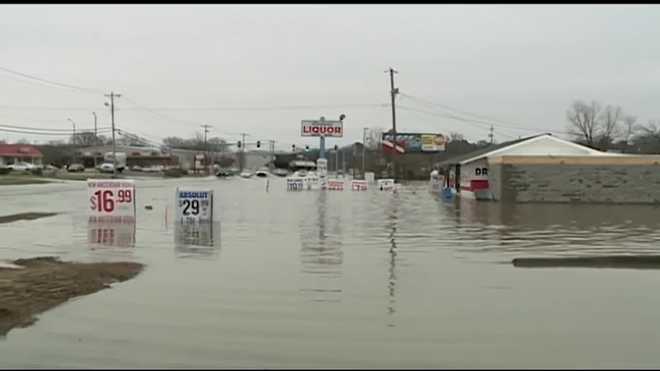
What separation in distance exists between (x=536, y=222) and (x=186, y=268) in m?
14.0

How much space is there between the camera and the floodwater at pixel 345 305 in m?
6.89

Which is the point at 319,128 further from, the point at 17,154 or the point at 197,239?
the point at 17,154

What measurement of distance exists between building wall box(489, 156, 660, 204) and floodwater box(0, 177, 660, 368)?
17782 mm

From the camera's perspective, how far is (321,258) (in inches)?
540

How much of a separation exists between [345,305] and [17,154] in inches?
5109

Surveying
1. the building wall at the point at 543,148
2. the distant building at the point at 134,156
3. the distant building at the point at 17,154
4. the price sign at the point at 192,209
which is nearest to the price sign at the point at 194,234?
the price sign at the point at 192,209

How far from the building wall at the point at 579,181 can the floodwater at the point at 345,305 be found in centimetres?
1778

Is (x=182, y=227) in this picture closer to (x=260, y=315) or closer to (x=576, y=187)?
(x=260, y=315)

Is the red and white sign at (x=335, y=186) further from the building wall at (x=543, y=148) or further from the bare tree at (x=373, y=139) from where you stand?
the bare tree at (x=373, y=139)

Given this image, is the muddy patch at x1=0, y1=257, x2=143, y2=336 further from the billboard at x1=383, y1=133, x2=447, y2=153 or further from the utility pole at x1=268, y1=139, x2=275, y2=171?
the utility pole at x1=268, y1=139, x2=275, y2=171

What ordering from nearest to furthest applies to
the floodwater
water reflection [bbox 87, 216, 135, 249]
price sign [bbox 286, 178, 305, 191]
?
the floodwater → water reflection [bbox 87, 216, 135, 249] → price sign [bbox 286, 178, 305, 191]

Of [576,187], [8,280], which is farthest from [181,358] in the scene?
[576,187]

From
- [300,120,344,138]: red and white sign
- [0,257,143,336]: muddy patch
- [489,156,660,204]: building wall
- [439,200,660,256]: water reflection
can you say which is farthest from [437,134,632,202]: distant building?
[300,120,344,138]: red and white sign

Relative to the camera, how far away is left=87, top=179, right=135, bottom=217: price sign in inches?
902
